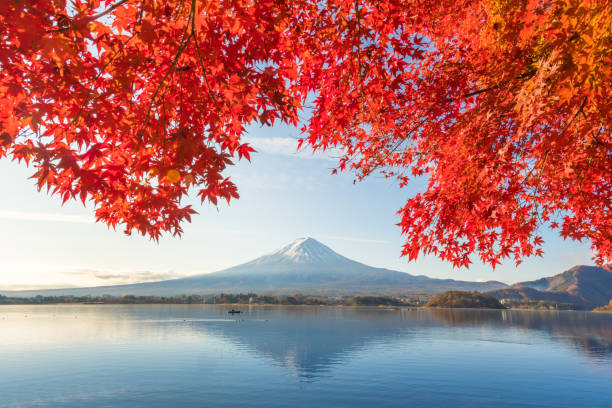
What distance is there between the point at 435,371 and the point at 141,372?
30.7m

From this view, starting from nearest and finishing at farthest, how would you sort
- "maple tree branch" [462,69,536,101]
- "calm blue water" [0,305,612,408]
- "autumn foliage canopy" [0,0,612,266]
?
"autumn foliage canopy" [0,0,612,266] < "maple tree branch" [462,69,536,101] < "calm blue water" [0,305,612,408]

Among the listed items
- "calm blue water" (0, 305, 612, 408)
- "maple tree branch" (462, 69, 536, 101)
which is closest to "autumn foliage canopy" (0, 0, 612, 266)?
"maple tree branch" (462, 69, 536, 101)

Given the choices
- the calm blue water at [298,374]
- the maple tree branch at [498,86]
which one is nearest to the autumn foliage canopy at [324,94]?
the maple tree branch at [498,86]

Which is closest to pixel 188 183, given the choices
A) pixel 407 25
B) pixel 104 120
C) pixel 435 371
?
pixel 104 120

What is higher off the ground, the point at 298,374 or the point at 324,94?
the point at 324,94

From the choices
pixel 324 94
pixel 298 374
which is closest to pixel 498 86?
pixel 324 94

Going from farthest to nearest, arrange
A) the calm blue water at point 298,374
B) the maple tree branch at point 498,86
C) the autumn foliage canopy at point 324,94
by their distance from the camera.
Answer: the calm blue water at point 298,374 < the maple tree branch at point 498,86 < the autumn foliage canopy at point 324,94

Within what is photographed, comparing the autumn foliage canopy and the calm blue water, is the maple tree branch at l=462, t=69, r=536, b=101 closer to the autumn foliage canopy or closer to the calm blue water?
the autumn foliage canopy

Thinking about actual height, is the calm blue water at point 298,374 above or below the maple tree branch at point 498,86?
below

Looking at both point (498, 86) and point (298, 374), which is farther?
point (298, 374)

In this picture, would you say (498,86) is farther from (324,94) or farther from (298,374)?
(298,374)

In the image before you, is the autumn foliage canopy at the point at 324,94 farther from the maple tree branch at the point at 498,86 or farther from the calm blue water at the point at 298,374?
the calm blue water at the point at 298,374

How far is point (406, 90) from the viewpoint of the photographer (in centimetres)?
827

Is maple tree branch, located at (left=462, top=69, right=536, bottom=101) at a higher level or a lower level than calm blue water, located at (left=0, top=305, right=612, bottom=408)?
higher
